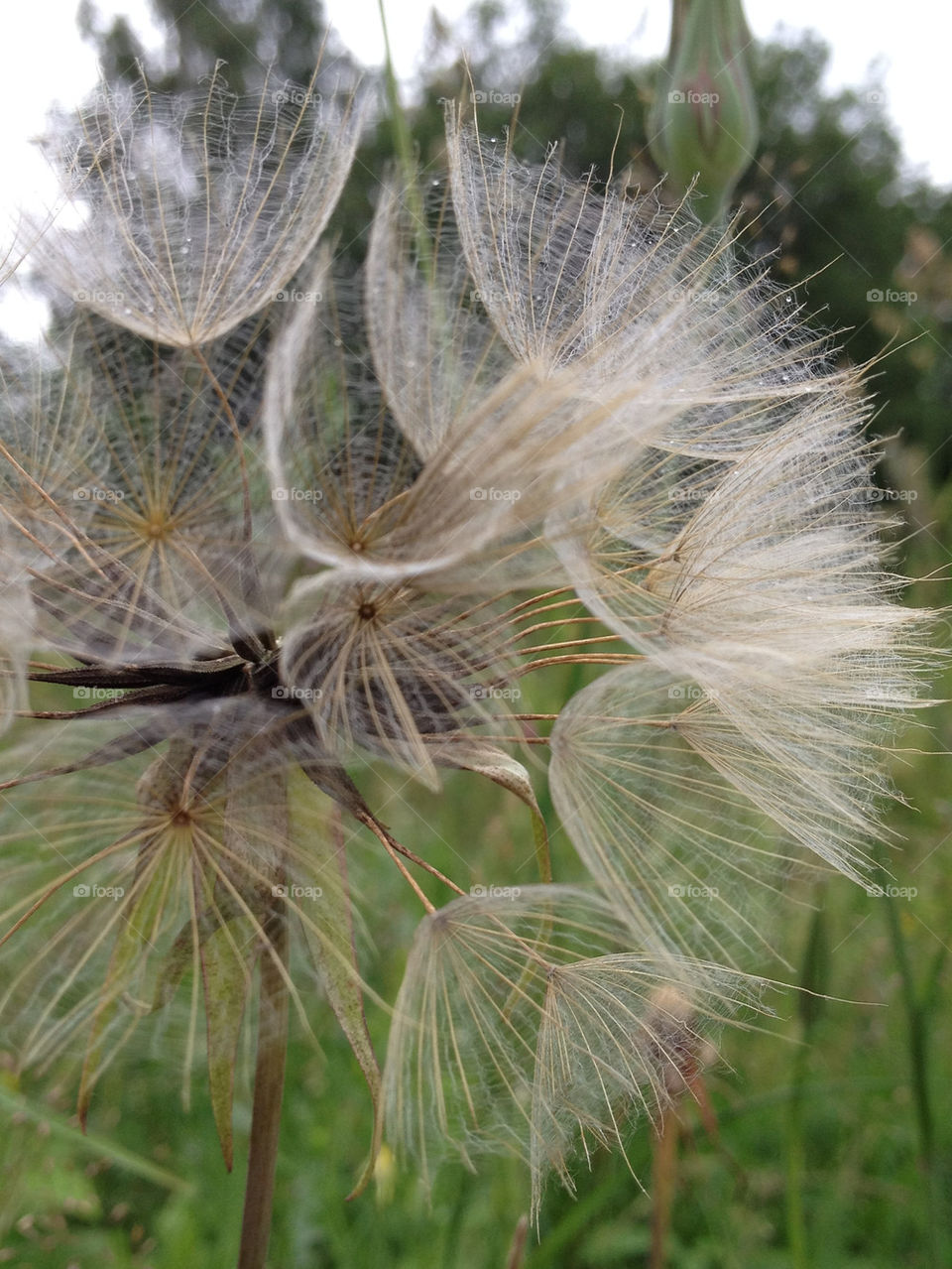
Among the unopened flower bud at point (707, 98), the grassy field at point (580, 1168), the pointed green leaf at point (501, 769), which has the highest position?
the unopened flower bud at point (707, 98)

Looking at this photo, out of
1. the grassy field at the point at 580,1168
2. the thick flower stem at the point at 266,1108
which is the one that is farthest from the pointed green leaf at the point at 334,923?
the grassy field at the point at 580,1168

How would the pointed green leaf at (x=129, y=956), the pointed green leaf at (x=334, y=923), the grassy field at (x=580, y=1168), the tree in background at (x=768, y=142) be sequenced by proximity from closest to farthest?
1. the pointed green leaf at (x=334, y=923)
2. the pointed green leaf at (x=129, y=956)
3. the tree in background at (x=768, y=142)
4. the grassy field at (x=580, y=1168)

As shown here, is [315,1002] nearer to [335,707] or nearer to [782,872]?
[782,872]

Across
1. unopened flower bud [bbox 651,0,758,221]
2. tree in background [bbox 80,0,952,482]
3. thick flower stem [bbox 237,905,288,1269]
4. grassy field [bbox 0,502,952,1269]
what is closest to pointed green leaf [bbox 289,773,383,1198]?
thick flower stem [bbox 237,905,288,1269]

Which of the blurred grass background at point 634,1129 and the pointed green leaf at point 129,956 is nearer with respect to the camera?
the pointed green leaf at point 129,956

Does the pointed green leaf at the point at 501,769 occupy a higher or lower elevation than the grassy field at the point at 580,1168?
higher

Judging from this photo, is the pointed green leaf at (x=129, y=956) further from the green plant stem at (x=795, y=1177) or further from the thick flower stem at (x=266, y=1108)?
the green plant stem at (x=795, y=1177)

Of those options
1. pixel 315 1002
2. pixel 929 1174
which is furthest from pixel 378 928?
pixel 929 1174
